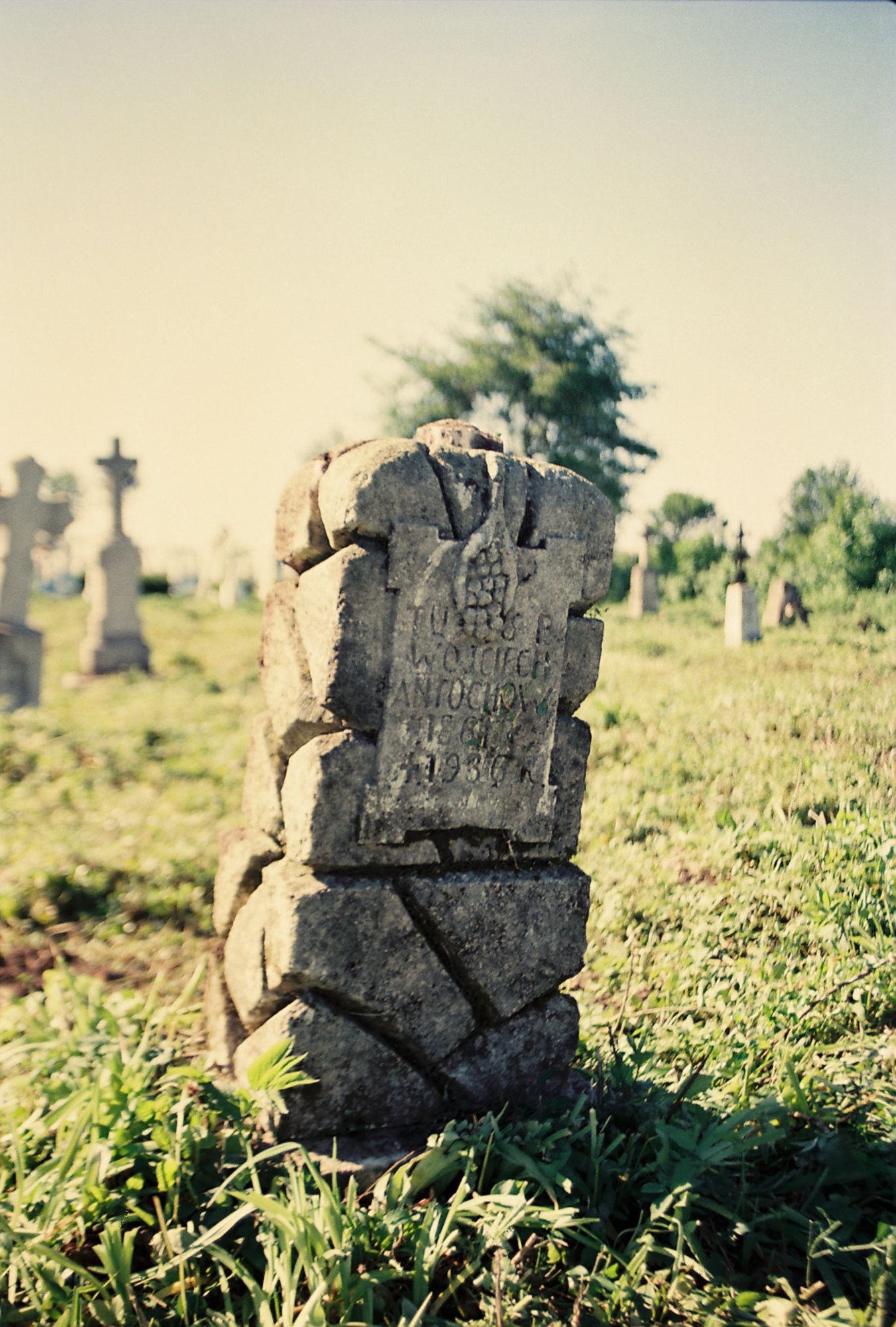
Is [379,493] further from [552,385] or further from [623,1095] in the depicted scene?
[552,385]

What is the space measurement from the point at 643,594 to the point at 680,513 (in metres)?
0.41

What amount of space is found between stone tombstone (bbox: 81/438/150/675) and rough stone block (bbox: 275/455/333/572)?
9648mm

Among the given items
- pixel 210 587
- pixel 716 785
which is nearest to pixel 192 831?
pixel 716 785

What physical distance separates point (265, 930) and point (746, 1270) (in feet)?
4.28

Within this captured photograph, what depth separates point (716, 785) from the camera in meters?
3.40

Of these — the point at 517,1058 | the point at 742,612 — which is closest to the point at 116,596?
the point at 742,612

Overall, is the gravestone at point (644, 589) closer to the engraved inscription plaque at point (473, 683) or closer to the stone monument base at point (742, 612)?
the stone monument base at point (742, 612)

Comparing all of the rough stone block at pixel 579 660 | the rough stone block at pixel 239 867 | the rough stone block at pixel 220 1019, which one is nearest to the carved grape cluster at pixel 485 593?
the rough stone block at pixel 579 660

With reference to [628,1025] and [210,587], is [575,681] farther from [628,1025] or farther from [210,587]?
[210,587]

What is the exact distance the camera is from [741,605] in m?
3.38

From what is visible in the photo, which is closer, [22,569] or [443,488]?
[443,488]

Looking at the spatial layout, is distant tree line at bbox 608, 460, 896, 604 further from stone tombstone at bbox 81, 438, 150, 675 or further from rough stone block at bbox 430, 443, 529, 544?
stone tombstone at bbox 81, 438, 150, 675

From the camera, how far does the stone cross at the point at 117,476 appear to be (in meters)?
11.8

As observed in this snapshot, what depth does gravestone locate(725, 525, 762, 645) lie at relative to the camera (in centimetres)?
335
